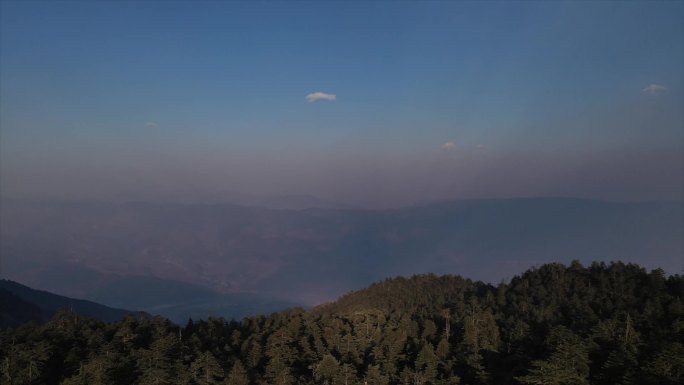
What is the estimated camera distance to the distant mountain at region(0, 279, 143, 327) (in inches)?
4317

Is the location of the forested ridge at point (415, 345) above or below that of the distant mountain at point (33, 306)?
above

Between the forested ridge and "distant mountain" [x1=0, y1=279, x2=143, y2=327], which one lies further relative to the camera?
"distant mountain" [x1=0, y1=279, x2=143, y2=327]

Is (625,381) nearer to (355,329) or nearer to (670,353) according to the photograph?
(670,353)

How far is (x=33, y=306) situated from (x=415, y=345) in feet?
391

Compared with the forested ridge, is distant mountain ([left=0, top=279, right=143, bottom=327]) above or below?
below

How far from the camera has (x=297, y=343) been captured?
4419cm

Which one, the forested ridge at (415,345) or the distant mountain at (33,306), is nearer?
Result: the forested ridge at (415,345)

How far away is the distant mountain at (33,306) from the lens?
110m

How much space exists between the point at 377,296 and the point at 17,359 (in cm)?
5727

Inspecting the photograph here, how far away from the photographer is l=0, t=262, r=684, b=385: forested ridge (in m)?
31.0

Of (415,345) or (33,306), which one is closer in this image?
(415,345)

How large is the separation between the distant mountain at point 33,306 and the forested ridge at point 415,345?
122 ft

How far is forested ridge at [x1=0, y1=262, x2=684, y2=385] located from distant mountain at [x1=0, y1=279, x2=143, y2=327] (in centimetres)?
3728

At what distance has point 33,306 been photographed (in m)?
123
